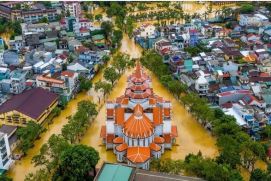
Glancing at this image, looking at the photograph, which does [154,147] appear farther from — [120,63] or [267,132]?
[120,63]

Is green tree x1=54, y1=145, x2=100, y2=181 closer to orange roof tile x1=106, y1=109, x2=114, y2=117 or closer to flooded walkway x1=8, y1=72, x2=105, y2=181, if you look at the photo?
flooded walkway x1=8, y1=72, x2=105, y2=181

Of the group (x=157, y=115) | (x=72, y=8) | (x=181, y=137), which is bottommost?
(x=181, y=137)

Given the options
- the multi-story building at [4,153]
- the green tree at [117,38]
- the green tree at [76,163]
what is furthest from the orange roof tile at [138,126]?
the green tree at [117,38]

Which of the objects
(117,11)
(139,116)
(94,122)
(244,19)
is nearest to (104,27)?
(117,11)

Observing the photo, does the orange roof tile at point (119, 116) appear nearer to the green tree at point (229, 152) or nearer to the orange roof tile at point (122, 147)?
the orange roof tile at point (122, 147)

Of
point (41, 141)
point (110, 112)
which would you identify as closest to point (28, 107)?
point (41, 141)

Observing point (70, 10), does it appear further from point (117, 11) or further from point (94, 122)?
point (94, 122)

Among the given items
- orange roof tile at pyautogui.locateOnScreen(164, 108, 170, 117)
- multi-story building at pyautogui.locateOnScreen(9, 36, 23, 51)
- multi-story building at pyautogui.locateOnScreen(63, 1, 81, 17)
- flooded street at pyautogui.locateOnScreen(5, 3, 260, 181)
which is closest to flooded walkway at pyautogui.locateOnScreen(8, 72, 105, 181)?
flooded street at pyautogui.locateOnScreen(5, 3, 260, 181)
